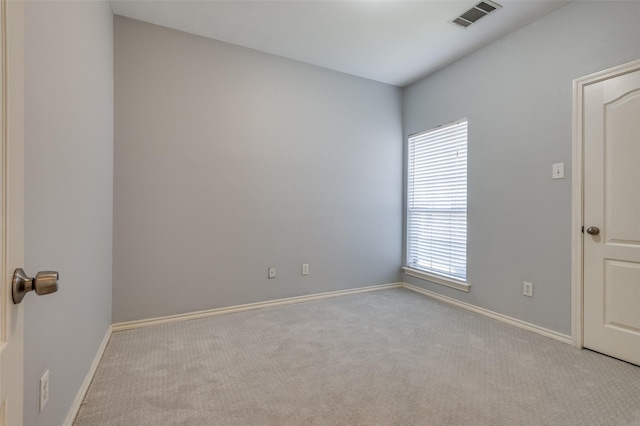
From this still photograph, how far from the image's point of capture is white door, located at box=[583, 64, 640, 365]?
7.14 ft

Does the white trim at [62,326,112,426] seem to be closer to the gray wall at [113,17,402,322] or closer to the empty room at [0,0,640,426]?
the empty room at [0,0,640,426]

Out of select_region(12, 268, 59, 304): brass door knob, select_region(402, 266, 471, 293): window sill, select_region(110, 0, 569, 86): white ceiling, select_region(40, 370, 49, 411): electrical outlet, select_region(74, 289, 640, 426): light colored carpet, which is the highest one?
select_region(110, 0, 569, 86): white ceiling

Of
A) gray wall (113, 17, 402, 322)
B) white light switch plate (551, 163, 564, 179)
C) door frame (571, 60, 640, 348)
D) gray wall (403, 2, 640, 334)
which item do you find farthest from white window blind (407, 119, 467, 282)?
door frame (571, 60, 640, 348)

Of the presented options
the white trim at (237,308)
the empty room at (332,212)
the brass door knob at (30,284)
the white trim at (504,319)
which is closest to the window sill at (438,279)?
the empty room at (332,212)

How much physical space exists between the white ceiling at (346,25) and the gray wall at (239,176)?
0.62ft

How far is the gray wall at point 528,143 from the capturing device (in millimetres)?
2443

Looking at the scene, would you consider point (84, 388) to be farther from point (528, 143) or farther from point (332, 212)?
point (528, 143)

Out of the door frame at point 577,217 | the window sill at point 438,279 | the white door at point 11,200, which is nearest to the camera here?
the white door at point 11,200

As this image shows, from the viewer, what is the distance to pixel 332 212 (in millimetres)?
3803

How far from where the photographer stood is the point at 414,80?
4062 mm

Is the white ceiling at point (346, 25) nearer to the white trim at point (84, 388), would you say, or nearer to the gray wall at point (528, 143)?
the gray wall at point (528, 143)

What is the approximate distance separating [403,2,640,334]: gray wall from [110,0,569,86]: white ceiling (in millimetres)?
280

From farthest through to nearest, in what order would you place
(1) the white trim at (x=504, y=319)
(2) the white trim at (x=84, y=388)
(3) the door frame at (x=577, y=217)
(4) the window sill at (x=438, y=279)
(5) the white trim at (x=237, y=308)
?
(4) the window sill at (x=438, y=279), (5) the white trim at (x=237, y=308), (1) the white trim at (x=504, y=319), (3) the door frame at (x=577, y=217), (2) the white trim at (x=84, y=388)

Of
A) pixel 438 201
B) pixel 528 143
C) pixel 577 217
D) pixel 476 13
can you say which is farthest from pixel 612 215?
pixel 476 13
